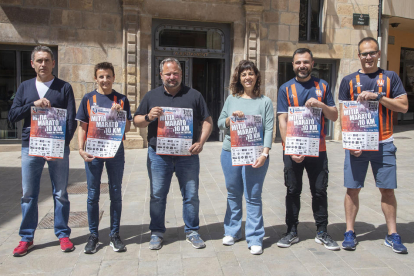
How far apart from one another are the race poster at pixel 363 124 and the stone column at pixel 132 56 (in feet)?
24.9

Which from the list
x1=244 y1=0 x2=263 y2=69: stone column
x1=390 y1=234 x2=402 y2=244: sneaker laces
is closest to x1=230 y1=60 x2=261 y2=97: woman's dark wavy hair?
x1=390 y1=234 x2=402 y2=244: sneaker laces

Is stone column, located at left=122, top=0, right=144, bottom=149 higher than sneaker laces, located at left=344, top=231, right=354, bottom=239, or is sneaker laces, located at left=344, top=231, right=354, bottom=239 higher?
stone column, located at left=122, top=0, right=144, bottom=149

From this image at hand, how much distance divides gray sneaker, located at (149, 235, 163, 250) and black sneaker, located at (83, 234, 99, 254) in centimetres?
52

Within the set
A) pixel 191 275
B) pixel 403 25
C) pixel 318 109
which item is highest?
pixel 403 25

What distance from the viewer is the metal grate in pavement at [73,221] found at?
4.84 m

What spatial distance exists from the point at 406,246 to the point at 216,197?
273 cm

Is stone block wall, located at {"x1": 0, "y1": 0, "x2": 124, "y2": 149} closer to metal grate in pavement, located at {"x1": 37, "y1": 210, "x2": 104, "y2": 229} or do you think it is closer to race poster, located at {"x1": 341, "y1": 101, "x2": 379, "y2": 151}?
metal grate in pavement, located at {"x1": 37, "y1": 210, "x2": 104, "y2": 229}

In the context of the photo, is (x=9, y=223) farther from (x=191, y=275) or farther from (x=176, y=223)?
(x=191, y=275)

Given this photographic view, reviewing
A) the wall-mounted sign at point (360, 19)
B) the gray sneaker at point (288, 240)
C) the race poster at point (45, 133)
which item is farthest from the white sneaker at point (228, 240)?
the wall-mounted sign at point (360, 19)

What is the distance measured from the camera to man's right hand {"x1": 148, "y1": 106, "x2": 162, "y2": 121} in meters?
3.97

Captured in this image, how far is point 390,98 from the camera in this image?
159 inches

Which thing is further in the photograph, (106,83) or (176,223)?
(176,223)

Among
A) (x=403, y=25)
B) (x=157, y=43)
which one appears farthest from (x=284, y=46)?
(x=403, y=25)

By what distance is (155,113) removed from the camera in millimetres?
3969
